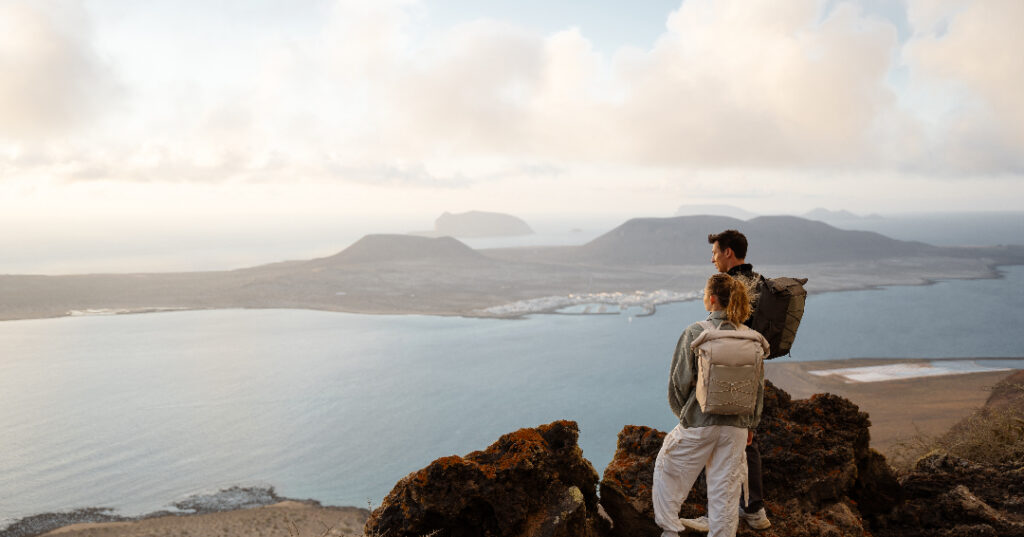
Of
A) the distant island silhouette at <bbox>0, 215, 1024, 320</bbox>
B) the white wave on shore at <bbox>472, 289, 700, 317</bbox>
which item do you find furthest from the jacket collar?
the distant island silhouette at <bbox>0, 215, 1024, 320</bbox>

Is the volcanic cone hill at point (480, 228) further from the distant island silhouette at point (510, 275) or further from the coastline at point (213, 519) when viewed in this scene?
the coastline at point (213, 519)

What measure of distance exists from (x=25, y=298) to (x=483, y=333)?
40.2 m

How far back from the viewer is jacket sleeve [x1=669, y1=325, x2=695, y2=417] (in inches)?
107

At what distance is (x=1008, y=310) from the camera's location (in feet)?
146

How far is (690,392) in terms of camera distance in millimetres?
2791

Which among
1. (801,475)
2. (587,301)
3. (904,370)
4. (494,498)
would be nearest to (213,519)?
(494,498)

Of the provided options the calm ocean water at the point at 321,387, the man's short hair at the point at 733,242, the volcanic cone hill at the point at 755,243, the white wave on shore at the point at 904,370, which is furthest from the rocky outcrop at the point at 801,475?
the volcanic cone hill at the point at 755,243

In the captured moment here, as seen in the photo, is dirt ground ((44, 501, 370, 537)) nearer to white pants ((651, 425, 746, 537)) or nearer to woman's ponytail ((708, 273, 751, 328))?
white pants ((651, 425, 746, 537))

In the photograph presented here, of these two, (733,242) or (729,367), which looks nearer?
(729,367)

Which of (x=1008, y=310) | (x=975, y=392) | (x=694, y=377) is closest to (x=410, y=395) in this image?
(x=975, y=392)

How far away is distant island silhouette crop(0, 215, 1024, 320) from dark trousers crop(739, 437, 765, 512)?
41335 mm

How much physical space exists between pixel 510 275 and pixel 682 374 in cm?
6352

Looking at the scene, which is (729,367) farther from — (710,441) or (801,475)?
(801,475)

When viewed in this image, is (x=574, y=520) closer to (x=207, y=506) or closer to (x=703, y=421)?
(x=703, y=421)
